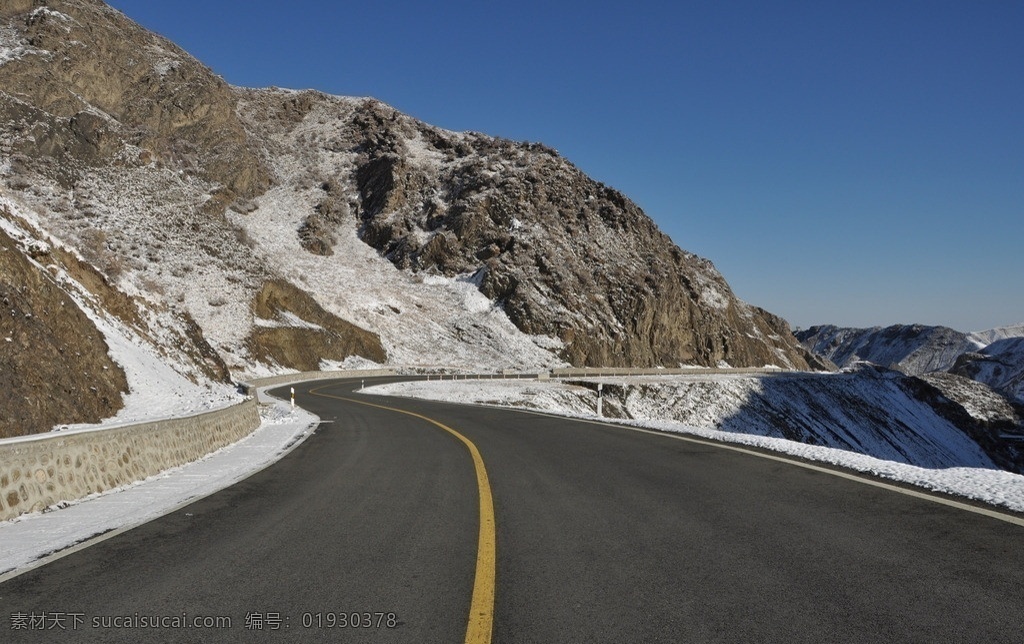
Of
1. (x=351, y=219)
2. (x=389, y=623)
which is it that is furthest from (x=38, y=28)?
(x=389, y=623)

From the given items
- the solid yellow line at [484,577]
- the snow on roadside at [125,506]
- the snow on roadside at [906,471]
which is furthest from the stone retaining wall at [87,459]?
the snow on roadside at [906,471]

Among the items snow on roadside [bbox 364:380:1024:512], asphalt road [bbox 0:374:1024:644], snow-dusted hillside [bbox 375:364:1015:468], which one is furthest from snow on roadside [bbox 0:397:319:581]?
snow-dusted hillside [bbox 375:364:1015:468]

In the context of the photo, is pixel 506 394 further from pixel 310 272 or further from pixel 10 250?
pixel 310 272

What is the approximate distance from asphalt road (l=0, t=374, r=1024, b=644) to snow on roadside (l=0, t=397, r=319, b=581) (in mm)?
373

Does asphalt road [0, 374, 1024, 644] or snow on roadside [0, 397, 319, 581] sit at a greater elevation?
asphalt road [0, 374, 1024, 644]

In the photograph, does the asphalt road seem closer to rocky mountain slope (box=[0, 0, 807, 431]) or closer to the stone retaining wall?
the stone retaining wall

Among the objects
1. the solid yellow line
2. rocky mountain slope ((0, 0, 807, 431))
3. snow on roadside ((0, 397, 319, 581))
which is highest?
rocky mountain slope ((0, 0, 807, 431))

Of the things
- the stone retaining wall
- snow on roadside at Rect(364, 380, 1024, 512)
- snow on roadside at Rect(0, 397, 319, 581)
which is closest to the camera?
snow on roadside at Rect(0, 397, 319, 581)

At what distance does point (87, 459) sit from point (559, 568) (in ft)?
22.5

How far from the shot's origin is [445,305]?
86.3 m

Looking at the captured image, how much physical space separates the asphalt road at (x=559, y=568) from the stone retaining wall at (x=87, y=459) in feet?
5.85

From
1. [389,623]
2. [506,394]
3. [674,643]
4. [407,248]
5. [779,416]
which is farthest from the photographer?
[407,248]

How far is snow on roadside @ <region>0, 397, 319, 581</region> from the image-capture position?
5.75m

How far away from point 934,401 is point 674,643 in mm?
96734
